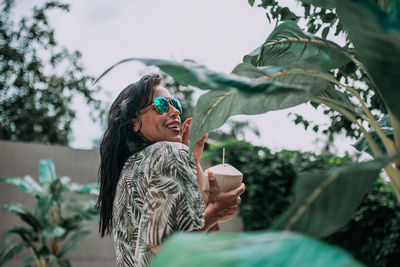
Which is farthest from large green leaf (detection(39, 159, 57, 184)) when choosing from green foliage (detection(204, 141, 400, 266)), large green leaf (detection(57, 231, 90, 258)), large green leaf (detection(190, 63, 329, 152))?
large green leaf (detection(190, 63, 329, 152))

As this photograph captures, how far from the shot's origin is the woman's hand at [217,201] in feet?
4.79

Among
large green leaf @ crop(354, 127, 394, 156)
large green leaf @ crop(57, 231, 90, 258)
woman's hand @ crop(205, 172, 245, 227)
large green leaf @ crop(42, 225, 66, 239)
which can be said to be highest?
large green leaf @ crop(354, 127, 394, 156)

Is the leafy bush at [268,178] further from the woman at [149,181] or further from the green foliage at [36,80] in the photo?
the green foliage at [36,80]

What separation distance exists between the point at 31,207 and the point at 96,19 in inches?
363

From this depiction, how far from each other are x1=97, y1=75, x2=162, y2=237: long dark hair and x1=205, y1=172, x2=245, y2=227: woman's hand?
0.36 m

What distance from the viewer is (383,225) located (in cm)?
464

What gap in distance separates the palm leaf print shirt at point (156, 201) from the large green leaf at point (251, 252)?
65 centimetres

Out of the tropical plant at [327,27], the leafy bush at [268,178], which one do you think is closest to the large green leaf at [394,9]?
the tropical plant at [327,27]

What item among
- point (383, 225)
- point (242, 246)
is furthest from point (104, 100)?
point (242, 246)

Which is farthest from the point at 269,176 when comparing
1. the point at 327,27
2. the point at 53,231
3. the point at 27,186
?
the point at 327,27

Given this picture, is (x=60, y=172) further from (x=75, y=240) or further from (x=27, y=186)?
(x=75, y=240)

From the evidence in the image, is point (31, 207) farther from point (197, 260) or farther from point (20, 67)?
point (20, 67)

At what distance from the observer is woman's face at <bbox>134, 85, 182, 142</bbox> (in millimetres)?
1683

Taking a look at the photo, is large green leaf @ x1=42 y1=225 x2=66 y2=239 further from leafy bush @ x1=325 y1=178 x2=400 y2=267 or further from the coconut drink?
the coconut drink
